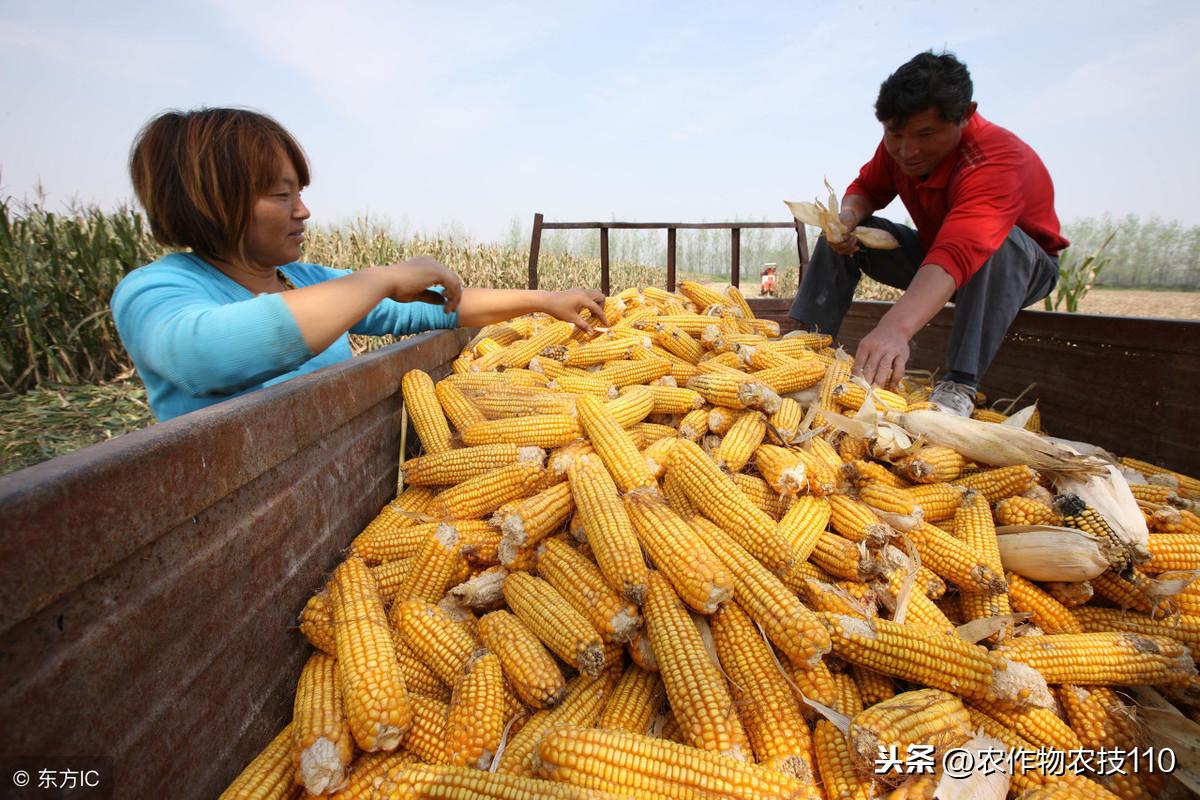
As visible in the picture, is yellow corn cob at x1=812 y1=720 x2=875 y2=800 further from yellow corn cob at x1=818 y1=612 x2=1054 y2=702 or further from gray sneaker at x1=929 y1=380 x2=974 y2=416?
gray sneaker at x1=929 y1=380 x2=974 y2=416

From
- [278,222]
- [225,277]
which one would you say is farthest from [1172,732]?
[225,277]

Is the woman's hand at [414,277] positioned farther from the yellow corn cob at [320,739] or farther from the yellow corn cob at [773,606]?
the yellow corn cob at [773,606]

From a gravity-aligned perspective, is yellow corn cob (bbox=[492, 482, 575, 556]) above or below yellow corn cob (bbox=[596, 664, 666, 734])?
above

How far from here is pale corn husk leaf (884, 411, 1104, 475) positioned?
7.98 ft

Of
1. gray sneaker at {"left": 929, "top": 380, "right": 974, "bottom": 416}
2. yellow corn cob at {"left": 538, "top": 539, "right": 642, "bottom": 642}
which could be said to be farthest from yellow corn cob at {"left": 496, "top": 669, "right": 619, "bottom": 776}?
gray sneaker at {"left": 929, "top": 380, "right": 974, "bottom": 416}

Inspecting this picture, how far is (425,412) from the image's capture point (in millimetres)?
2797

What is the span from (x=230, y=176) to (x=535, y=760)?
2305 mm

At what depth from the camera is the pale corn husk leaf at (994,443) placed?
2.43 metres

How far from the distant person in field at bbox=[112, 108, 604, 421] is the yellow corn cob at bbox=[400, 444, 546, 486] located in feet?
2.18

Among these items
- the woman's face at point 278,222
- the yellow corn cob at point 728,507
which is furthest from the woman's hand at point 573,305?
the yellow corn cob at point 728,507

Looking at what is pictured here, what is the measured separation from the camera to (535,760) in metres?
1.43

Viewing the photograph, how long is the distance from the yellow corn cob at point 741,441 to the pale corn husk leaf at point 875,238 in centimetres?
245

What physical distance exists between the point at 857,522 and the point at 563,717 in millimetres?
1329

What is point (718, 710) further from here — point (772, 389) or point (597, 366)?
point (597, 366)
